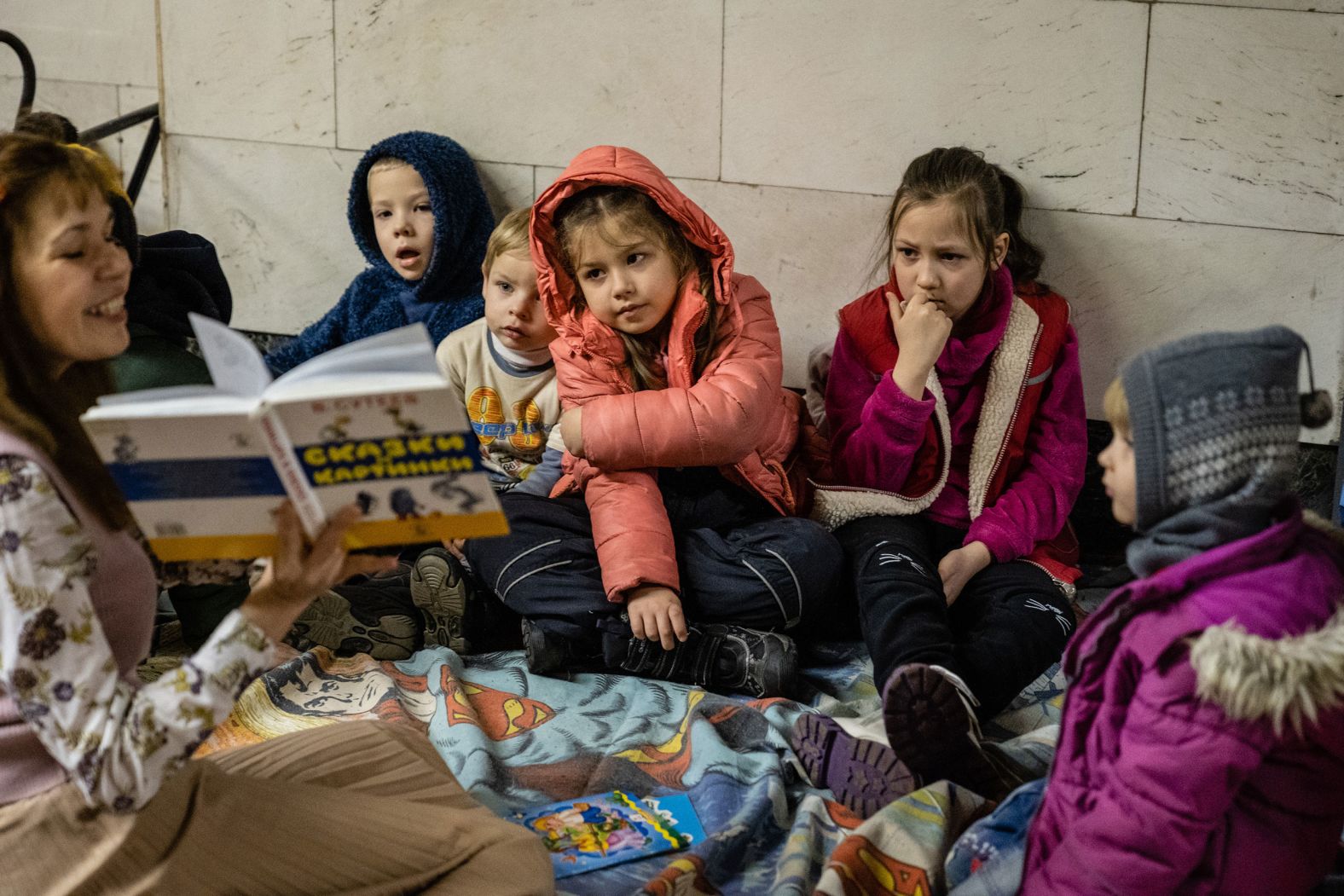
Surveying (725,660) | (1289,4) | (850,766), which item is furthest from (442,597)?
(1289,4)

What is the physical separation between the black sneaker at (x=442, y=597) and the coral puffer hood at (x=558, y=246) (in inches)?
22.2

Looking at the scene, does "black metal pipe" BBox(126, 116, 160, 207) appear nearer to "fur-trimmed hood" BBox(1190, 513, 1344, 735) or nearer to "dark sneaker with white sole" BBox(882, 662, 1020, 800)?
"dark sneaker with white sole" BBox(882, 662, 1020, 800)

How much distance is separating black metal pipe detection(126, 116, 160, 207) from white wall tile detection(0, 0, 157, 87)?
0.14 metres

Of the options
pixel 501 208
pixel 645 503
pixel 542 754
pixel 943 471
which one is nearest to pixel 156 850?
pixel 542 754

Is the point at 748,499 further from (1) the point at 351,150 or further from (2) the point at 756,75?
(1) the point at 351,150

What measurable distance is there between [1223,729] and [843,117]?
223cm

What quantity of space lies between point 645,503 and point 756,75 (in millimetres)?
1294

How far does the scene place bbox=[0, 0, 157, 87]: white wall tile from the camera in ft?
12.4

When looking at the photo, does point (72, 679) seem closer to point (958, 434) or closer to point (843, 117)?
point (958, 434)

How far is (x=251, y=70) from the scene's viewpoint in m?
3.71

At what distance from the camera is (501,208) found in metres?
3.57

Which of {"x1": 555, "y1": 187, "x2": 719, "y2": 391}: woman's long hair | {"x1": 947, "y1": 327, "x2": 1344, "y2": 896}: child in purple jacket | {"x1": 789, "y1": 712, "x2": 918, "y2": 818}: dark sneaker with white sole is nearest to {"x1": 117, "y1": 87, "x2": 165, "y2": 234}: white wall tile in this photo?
{"x1": 555, "y1": 187, "x2": 719, "y2": 391}: woman's long hair

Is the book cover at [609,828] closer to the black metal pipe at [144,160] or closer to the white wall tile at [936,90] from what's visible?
the white wall tile at [936,90]

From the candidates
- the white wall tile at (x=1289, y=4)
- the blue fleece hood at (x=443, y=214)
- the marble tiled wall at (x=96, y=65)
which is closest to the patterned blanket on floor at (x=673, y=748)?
the blue fleece hood at (x=443, y=214)
